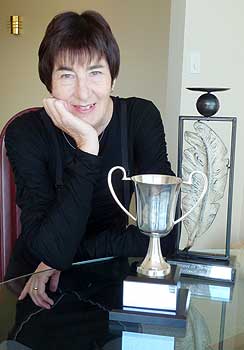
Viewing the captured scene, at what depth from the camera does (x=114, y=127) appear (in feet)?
5.03

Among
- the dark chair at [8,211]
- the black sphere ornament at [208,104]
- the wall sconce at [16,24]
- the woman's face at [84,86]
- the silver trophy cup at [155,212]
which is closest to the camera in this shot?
the silver trophy cup at [155,212]

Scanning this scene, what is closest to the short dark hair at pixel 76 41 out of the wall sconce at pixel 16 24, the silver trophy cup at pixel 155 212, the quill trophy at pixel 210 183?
the quill trophy at pixel 210 183

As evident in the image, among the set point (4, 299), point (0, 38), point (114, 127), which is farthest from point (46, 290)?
point (0, 38)

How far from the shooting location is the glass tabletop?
0.98 m

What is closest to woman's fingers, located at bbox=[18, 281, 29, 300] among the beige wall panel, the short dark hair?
the short dark hair

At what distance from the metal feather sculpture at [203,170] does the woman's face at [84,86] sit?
0.28 meters

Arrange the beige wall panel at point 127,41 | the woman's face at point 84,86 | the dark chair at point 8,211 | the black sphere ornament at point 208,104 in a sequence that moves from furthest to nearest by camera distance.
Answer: the beige wall panel at point 127,41 → the dark chair at point 8,211 → the woman's face at point 84,86 → the black sphere ornament at point 208,104

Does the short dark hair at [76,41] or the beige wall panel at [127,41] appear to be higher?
the beige wall panel at [127,41]

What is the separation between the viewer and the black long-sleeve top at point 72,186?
1259mm

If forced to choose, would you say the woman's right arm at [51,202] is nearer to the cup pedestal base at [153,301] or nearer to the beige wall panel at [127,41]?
the cup pedestal base at [153,301]

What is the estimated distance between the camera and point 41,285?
1.28 meters

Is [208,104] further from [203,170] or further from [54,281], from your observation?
[54,281]

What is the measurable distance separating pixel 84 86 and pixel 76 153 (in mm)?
176

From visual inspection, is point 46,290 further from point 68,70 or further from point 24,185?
point 68,70
